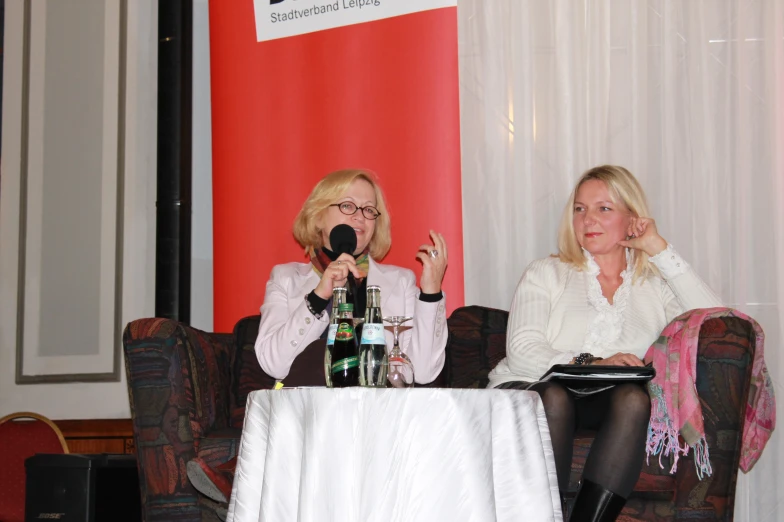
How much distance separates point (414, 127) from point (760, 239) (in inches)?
52.5

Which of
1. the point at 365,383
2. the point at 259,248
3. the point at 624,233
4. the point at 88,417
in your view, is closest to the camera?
the point at 365,383

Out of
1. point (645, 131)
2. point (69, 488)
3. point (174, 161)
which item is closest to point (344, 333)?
point (69, 488)

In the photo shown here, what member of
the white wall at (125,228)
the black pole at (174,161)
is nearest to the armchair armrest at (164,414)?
the black pole at (174,161)

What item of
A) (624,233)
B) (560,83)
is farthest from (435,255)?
(560,83)

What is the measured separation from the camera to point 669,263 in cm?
266

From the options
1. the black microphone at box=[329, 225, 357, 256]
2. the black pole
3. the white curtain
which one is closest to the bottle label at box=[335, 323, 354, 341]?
the black microphone at box=[329, 225, 357, 256]

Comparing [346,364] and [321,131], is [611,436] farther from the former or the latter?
[321,131]

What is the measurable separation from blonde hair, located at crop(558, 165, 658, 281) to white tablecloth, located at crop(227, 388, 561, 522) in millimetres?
1296

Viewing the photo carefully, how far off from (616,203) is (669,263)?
0.27 meters

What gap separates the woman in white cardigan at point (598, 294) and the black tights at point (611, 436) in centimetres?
3

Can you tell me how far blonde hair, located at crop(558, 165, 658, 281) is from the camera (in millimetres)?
2791

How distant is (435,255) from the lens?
219 centimetres

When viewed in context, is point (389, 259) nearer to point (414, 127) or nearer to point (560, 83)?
point (414, 127)

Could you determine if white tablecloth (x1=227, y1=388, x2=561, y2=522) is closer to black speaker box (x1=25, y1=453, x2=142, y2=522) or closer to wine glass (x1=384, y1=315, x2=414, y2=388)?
wine glass (x1=384, y1=315, x2=414, y2=388)
